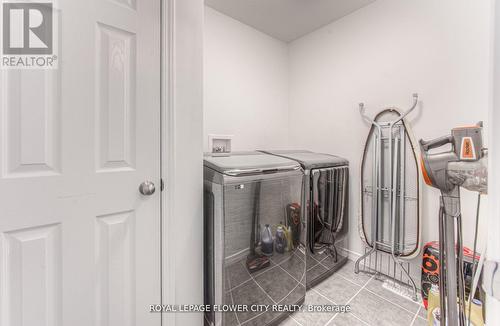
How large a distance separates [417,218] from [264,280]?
1.41 meters

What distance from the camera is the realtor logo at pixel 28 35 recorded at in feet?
2.70

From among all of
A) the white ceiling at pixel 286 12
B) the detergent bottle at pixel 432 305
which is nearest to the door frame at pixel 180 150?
the white ceiling at pixel 286 12

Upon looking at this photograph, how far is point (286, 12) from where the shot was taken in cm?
212

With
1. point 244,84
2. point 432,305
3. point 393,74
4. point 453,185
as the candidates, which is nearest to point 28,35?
point 244,84

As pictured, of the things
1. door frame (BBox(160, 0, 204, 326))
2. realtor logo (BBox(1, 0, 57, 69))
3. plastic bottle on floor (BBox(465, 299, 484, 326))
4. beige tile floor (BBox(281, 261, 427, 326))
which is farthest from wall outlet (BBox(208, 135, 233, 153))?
plastic bottle on floor (BBox(465, 299, 484, 326))

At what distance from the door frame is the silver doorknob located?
2.8 inches

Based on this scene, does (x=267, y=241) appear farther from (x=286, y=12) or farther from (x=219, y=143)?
(x=286, y=12)

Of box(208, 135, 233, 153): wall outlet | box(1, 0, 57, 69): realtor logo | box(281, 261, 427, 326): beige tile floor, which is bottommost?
box(281, 261, 427, 326): beige tile floor

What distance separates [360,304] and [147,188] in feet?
5.92

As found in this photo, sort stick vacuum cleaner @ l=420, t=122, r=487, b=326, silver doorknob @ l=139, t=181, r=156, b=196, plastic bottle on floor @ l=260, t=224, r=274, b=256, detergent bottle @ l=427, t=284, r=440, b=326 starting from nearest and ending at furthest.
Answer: stick vacuum cleaner @ l=420, t=122, r=487, b=326 < silver doorknob @ l=139, t=181, r=156, b=196 < detergent bottle @ l=427, t=284, r=440, b=326 < plastic bottle on floor @ l=260, t=224, r=274, b=256

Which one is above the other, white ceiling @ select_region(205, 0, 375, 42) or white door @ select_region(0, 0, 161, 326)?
white ceiling @ select_region(205, 0, 375, 42)

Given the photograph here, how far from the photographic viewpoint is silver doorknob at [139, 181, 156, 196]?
3.58 feet

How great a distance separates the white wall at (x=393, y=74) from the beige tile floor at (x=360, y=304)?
40 centimetres

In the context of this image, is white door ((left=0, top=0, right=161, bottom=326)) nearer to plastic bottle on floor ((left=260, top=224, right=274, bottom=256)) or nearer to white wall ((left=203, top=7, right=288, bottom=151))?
plastic bottle on floor ((left=260, top=224, right=274, bottom=256))
